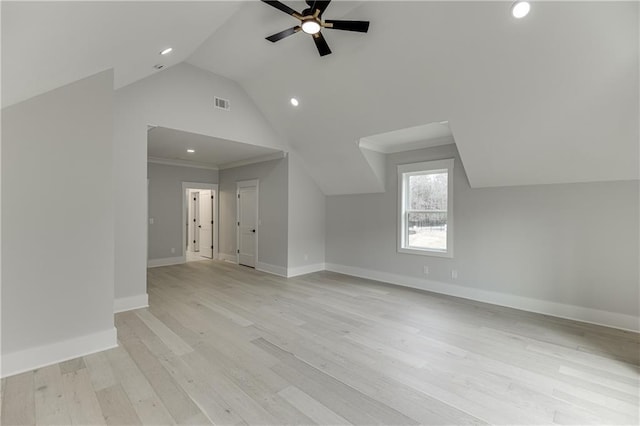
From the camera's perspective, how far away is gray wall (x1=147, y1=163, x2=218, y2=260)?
273 inches

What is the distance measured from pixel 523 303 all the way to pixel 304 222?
400cm

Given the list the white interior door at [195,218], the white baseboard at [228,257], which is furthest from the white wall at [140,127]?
the white interior door at [195,218]

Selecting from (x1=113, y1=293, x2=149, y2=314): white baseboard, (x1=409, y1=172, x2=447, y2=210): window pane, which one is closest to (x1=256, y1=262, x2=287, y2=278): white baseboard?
(x1=113, y1=293, x2=149, y2=314): white baseboard

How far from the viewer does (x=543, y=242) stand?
397 cm

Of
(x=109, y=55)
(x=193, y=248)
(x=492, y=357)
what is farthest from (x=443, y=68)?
(x=193, y=248)

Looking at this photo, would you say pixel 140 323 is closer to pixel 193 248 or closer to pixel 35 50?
pixel 35 50

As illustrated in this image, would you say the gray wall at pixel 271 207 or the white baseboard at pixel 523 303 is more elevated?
the gray wall at pixel 271 207

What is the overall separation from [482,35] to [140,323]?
15.7ft

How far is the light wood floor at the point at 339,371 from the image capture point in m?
1.98

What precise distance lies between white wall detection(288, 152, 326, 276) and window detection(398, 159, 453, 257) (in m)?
1.90

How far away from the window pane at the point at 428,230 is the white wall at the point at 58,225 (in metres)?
4.58

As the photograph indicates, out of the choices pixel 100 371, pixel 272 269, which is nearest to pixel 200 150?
pixel 272 269

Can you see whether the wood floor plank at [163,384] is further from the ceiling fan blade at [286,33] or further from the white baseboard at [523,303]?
the white baseboard at [523,303]

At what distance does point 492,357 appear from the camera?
276 centimetres
